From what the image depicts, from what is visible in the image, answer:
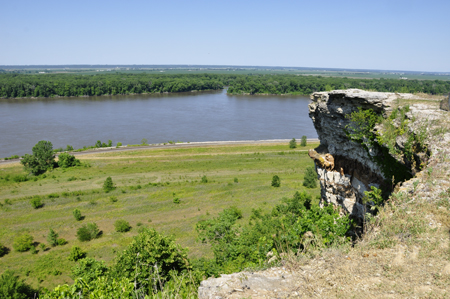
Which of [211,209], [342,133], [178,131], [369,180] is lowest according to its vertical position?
[211,209]

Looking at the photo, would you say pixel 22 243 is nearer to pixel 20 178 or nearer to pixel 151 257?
pixel 151 257

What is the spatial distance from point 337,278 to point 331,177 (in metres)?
9.33

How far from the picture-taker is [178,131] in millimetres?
67000

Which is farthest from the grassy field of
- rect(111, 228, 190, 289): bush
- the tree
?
rect(111, 228, 190, 289): bush

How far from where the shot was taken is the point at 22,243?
→ 23.2 metres

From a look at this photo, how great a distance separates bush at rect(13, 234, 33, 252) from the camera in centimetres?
2295

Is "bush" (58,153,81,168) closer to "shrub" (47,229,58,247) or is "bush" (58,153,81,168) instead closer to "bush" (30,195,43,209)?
"bush" (30,195,43,209)

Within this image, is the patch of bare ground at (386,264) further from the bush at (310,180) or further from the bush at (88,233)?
the bush at (310,180)

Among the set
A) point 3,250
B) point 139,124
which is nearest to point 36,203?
point 3,250

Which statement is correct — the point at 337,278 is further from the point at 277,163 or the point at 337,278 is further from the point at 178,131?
the point at 178,131

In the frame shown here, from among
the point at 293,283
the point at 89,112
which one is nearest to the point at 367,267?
the point at 293,283

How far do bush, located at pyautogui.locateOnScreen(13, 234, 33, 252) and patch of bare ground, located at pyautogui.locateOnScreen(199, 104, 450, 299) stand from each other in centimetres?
2328

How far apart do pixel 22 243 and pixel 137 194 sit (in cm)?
1353

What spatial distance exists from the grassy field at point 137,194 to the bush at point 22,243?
466 millimetres
